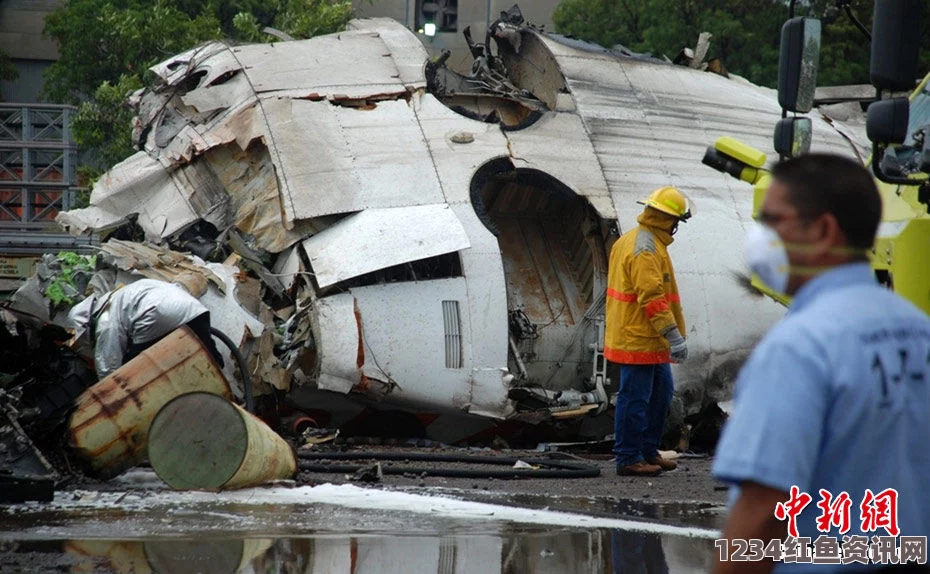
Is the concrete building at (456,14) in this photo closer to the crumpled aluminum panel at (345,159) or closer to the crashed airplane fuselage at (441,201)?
the crashed airplane fuselage at (441,201)

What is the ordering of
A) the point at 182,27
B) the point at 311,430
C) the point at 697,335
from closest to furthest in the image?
the point at 311,430 → the point at 697,335 → the point at 182,27

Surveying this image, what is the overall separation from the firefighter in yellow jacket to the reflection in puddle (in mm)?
2201

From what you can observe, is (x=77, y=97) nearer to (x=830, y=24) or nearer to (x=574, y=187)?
(x=830, y=24)

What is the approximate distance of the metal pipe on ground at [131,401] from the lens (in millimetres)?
7535

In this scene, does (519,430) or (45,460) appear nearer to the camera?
(45,460)

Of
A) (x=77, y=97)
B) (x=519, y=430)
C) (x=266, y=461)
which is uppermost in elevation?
(x=266, y=461)

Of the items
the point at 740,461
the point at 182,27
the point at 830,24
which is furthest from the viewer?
the point at 830,24

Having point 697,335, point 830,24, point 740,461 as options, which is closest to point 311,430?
point 697,335

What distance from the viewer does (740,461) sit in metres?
2.40

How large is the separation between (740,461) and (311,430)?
7.32 metres

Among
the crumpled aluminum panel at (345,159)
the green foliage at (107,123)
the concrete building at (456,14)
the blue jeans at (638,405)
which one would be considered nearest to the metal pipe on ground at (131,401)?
the crumpled aluminum panel at (345,159)

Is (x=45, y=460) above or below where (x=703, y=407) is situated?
above

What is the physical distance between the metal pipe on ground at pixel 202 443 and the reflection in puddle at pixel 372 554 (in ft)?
3.86

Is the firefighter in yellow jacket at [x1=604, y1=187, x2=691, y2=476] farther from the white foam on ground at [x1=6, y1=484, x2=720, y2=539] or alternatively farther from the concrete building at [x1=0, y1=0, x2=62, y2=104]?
the concrete building at [x1=0, y1=0, x2=62, y2=104]
